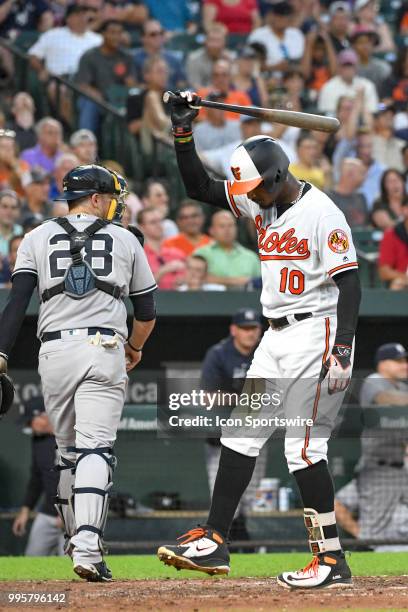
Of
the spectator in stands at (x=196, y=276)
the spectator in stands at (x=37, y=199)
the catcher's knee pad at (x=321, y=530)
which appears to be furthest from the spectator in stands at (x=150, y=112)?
the catcher's knee pad at (x=321, y=530)

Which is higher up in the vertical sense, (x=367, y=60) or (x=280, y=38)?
(x=280, y=38)

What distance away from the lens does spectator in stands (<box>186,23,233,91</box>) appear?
13203 millimetres

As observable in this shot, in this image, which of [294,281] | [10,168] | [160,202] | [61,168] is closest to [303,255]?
[294,281]

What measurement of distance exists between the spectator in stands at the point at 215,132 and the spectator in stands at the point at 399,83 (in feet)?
8.05

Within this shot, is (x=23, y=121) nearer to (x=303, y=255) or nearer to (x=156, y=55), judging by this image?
(x=156, y=55)

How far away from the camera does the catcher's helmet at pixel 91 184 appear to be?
5434 mm

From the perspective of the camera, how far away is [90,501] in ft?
16.7

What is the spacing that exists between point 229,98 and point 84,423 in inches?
313

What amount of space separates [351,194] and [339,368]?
695 cm

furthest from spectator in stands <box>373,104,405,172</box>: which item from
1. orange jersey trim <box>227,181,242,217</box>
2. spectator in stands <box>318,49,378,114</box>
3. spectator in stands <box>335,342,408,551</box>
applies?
orange jersey trim <box>227,181,242,217</box>

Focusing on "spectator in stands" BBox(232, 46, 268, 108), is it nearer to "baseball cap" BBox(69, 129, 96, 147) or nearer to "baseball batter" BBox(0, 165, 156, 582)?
"baseball cap" BBox(69, 129, 96, 147)

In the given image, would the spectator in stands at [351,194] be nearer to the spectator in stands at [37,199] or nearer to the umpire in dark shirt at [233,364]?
the spectator in stands at [37,199]

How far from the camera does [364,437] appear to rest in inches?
350

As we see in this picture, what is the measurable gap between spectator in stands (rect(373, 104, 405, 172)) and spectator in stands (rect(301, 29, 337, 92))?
1.22 m
